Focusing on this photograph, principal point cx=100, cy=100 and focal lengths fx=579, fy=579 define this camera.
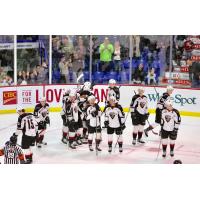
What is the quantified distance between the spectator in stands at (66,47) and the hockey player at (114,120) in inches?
34.8

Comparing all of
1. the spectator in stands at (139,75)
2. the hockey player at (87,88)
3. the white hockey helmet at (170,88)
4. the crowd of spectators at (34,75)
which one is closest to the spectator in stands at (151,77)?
the spectator in stands at (139,75)

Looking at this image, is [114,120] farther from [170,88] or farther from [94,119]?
[170,88]

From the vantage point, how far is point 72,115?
830 centimetres

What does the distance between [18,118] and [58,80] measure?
0.88 metres

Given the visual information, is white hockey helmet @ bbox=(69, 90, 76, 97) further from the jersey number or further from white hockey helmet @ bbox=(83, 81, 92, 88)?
the jersey number

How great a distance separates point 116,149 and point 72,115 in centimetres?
81

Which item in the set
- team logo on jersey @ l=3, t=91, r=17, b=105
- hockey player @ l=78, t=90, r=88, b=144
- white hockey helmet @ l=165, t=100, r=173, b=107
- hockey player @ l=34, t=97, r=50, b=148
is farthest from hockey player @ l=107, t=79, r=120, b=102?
team logo on jersey @ l=3, t=91, r=17, b=105

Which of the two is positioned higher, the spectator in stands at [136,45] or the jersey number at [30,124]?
the spectator in stands at [136,45]

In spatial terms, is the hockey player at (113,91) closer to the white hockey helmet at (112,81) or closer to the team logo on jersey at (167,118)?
the white hockey helmet at (112,81)

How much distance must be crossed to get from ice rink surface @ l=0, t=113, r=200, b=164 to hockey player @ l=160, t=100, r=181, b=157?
10 centimetres

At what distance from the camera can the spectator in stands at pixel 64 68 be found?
8.23 metres

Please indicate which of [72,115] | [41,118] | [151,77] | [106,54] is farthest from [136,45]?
[41,118]

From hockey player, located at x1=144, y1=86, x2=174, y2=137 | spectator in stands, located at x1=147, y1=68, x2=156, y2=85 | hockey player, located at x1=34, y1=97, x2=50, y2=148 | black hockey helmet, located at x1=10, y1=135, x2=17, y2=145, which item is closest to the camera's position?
black hockey helmet, located at x1=10, y1=135, x2=17, y2=145

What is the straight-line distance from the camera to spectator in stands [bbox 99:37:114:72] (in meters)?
8.14
